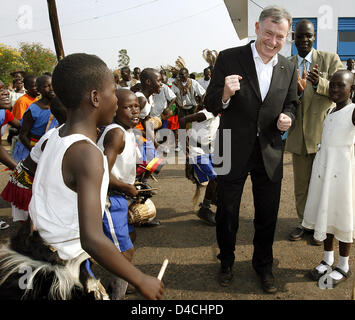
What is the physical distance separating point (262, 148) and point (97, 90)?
5.29 feet

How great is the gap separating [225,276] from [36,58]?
35.0 meters

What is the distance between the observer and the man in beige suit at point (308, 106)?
134 inches

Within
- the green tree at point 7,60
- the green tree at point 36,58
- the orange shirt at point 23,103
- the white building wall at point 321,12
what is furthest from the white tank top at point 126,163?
the green tree at point 36,58

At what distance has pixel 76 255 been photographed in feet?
4.82

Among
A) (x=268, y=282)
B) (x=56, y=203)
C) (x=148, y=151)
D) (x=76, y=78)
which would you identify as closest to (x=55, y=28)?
(x=148, y=151)

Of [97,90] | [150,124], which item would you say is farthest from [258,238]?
[150,124]

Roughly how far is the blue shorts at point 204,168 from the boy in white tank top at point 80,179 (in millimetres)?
2697

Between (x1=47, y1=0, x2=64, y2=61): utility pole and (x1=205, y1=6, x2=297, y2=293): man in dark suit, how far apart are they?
654cm

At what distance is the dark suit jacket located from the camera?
2.63 m

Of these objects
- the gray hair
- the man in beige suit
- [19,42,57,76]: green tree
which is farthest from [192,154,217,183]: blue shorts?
[19,42,57,76]: green tree

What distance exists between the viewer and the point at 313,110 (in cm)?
356

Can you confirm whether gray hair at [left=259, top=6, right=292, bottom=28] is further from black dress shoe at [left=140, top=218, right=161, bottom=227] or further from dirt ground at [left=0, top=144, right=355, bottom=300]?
black dress shoe at [left=140, top=218, right=161, bottom=227]

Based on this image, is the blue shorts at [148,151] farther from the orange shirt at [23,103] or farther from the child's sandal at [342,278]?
the orange shirt at [23,103]

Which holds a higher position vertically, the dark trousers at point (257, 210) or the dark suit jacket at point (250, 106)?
the dark suit jacket at point (250, 106)
